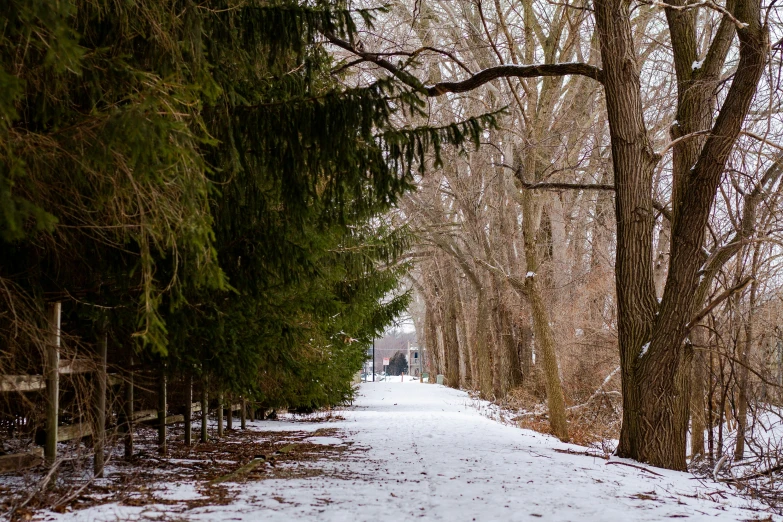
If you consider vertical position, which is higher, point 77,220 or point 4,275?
point 77,220

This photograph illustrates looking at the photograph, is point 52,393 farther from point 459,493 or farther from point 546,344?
point 546,344

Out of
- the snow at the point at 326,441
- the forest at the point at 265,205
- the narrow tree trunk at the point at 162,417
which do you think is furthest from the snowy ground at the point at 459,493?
the narrow tree trunk at the point at 162,417

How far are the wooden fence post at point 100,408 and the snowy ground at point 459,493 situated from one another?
603mm

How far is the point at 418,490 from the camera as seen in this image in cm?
631

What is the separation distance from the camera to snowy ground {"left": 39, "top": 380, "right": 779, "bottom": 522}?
500 cm

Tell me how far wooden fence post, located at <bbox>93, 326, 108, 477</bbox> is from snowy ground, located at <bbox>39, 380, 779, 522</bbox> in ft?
1.98

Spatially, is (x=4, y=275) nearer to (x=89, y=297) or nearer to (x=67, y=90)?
(x=89, y=297)

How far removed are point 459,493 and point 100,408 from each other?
3.18m

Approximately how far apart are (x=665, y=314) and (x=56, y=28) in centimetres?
757

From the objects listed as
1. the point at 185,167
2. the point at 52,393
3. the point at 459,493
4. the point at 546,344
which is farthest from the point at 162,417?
the point at 546,344

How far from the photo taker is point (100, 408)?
6156 mm

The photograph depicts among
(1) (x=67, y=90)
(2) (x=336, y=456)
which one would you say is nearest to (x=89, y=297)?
(1) (x=67, y=90)

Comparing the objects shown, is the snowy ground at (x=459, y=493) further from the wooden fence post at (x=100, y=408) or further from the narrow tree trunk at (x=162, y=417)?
the narrow tree trunk at (x=162, y=417)

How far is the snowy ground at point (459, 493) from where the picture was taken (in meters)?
5.00
